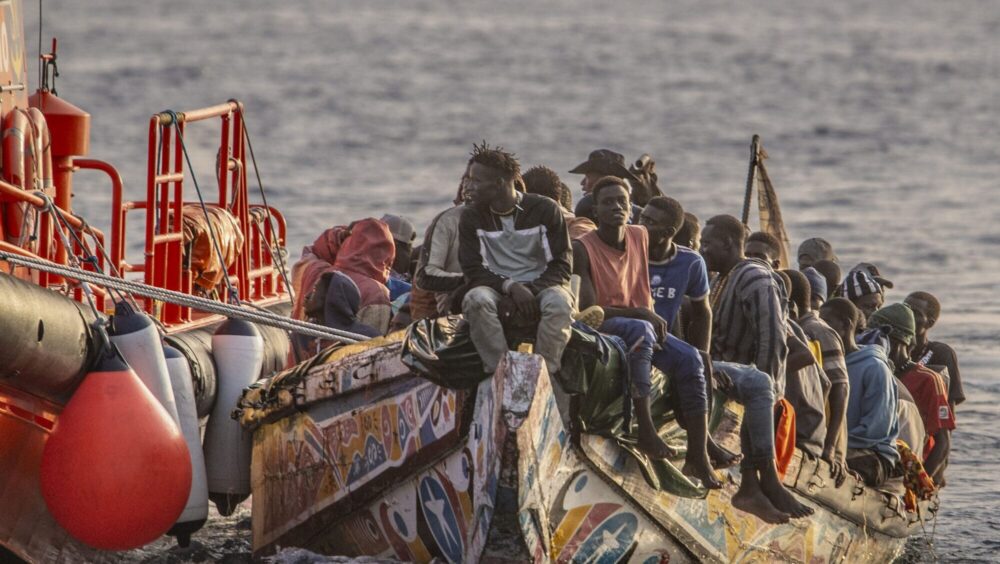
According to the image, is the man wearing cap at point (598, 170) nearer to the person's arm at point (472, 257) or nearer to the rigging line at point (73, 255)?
the person's arm at point (472, 257)

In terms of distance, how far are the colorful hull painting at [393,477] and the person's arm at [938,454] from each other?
189 inches

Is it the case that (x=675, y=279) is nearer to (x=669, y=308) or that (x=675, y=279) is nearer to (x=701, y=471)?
(x=669, y=308)

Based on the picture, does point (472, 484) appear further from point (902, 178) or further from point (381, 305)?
point (902, 178)

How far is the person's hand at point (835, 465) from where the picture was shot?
11.4 metres

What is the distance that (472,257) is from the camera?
9.23 meters

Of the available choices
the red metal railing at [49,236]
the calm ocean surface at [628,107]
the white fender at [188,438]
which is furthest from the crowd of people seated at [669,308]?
the calm ocean surface at [628,107]

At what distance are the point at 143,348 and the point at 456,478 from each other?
1.81 m

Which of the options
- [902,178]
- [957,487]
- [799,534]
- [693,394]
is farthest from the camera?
[902,178]

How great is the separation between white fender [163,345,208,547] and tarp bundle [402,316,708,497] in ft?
5.35

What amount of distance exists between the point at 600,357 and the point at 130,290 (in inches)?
99.8

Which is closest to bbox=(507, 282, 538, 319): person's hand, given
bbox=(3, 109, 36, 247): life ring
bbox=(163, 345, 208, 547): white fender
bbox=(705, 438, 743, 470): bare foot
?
bbox=(705, 438, 743, 470): bare foot

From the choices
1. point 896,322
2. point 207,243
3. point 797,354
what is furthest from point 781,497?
point 207,243

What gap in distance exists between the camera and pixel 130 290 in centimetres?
1023

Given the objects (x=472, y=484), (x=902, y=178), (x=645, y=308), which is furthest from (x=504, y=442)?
(x=902, y=178)
